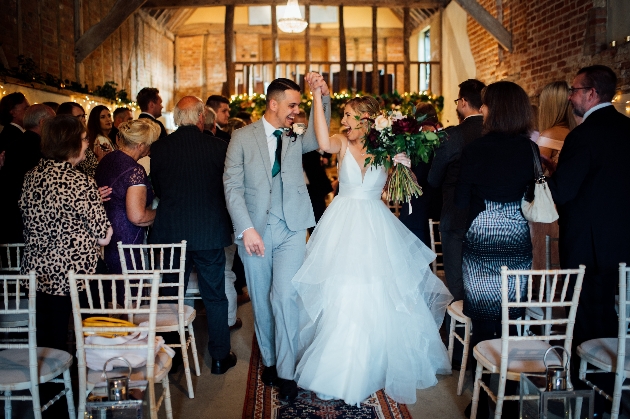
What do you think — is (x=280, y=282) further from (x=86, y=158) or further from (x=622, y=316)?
(x=86, y=158)

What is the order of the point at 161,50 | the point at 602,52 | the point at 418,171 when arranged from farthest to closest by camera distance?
the point at 161,50
the point at 602,52
the point at 418,171

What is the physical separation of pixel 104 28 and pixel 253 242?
7100mm

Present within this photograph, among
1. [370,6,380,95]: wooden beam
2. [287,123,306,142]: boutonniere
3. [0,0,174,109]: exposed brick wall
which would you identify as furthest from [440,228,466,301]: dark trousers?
[370,6,380,95]: wooden beam

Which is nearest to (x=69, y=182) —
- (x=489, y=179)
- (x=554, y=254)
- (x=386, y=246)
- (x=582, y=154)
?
(x=386, y=246)

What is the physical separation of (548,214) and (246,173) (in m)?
1.67

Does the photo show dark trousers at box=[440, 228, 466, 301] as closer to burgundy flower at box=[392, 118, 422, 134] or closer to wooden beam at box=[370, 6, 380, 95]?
burgundy flower at box=[392, 118, 422, 134]

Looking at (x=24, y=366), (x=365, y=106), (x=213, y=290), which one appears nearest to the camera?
(x=24, y=366)

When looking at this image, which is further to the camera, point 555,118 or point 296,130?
point 555,118

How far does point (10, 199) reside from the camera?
4.77 meters

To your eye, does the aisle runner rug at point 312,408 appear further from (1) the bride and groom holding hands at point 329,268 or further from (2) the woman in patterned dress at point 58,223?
(2) the woman in patterned dress at point 58,223

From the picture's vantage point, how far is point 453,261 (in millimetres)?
4312

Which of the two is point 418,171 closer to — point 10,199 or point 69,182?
point 69,182

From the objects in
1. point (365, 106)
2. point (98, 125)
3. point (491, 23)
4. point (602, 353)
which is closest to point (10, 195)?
point (98, 125)

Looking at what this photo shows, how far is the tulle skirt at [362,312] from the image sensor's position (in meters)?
3.49
